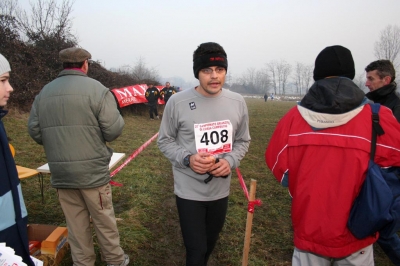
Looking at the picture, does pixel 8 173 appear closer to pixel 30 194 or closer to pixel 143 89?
pixel 30 194

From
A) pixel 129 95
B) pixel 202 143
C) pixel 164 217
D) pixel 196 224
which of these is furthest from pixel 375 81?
pixel 129 95

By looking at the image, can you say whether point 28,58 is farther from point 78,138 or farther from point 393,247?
point 393,247

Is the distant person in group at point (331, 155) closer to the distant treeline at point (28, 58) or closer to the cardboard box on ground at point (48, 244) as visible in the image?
the cardboard box on ground at point (48, 244)

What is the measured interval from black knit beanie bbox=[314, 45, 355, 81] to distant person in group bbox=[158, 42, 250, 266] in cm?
85

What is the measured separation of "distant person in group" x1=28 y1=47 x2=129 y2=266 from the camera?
2.39 meters

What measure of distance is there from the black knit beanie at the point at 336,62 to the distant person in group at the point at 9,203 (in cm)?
194

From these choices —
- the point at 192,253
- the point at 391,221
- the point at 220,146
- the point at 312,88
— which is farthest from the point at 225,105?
the point at 391,221

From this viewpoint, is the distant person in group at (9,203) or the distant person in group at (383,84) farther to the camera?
the distant person in group at (383,84)

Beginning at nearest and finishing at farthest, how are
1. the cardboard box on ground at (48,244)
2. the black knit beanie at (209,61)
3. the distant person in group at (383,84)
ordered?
the black knit beanie at (209,61), the cardboard box on ground at (48,244), the distant person in group at (383,84)

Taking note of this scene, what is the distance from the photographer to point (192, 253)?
2.30 metres

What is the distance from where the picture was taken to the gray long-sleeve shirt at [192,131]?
2.34 metres

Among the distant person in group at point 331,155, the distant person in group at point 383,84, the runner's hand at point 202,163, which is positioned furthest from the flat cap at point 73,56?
the distant person in group at point 383,84

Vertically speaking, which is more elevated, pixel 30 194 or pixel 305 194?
pixel 305 194

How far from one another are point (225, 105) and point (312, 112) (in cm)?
93
